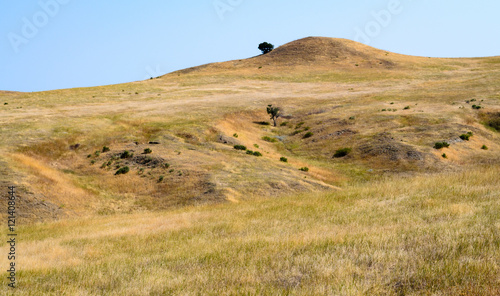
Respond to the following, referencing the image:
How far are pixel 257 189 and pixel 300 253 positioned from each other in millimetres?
19221

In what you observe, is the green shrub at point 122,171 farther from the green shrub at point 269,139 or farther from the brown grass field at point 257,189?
the green shrub at point 269,139

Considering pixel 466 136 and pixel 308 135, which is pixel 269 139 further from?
pixel 466 136

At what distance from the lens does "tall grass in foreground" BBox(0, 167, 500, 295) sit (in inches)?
307

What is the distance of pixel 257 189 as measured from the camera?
96.3 feet

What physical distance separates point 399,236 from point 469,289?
3760 millimetres

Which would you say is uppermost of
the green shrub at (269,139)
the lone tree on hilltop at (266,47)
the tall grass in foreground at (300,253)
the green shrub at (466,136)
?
the lone tree on hilltop at (266,47)

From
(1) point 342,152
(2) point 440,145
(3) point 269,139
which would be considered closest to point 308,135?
(3) point 269,139

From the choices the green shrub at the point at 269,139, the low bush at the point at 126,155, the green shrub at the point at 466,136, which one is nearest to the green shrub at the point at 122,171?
the low bush at the point at 126,155

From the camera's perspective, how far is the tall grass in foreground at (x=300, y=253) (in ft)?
25.6

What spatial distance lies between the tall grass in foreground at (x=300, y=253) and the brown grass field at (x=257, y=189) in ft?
0.19

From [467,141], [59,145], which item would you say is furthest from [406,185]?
[59,145]

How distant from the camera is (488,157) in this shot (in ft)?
131

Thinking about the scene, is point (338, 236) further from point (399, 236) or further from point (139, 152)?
point (139, 152)

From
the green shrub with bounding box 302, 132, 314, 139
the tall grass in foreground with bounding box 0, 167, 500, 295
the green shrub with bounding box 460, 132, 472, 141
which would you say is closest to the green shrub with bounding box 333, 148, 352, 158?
the green shrub with bounding box 302, 132, 314, 139
